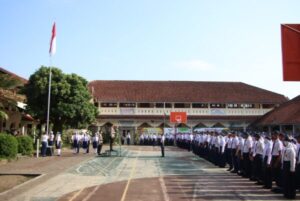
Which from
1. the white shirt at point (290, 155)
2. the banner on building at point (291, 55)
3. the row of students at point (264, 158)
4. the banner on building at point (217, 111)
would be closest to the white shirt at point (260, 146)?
the row of students at point (264, 158)

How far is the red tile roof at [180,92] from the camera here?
177 feet

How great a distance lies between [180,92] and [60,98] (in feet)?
78.5

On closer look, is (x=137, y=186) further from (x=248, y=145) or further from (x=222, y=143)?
(x=222, y=143)

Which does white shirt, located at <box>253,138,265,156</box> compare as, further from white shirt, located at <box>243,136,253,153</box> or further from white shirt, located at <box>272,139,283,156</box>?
white shirt, located at <box>272,139,283,156</box>

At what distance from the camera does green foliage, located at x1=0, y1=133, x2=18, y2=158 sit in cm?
2314

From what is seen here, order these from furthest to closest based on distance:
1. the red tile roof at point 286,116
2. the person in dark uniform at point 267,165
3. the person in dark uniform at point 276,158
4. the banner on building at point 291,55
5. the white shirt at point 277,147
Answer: the red tile roof at point 286,116, the person in dark uniform at point 267,165, the white shirt at point 277,147, the person in dark uniform at point 276,158, the banner on building at point 291,55

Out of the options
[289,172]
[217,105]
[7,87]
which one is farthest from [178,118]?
[289,172]

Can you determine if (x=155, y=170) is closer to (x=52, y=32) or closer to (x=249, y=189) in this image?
(x=249, y=189)

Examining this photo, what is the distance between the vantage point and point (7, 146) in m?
23.4

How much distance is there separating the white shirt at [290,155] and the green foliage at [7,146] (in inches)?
615

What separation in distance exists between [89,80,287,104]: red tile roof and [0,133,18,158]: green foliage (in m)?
29.5

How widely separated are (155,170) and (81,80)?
→ 18.3m

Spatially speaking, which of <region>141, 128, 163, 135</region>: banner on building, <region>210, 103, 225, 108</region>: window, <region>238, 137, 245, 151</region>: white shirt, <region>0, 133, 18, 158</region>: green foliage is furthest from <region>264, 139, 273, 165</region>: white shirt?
<region>210, 103, 225, 108</region>: window

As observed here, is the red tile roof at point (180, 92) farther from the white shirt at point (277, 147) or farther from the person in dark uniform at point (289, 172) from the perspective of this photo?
the person in dark uniform at point (289, 172)
